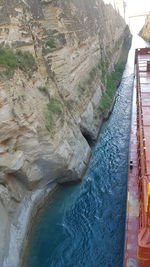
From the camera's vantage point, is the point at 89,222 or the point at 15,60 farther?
the point at 89,222

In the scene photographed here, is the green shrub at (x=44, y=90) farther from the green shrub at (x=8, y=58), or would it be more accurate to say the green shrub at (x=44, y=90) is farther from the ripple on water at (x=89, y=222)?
the ripple on water at (x=89, y=222)

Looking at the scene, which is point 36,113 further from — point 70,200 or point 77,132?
point 70,200

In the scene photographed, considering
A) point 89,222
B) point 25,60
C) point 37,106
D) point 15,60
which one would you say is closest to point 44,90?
point 37,106

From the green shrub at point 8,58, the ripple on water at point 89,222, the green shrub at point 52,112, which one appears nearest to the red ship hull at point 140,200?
the ripple on water at point 89,222

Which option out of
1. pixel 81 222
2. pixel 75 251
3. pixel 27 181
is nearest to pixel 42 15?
pixel 27 181

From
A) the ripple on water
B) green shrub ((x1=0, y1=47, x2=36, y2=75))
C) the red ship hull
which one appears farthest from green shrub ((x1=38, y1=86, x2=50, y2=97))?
the ripple on water

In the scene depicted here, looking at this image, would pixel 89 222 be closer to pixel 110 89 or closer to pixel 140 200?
pixel 140 200
